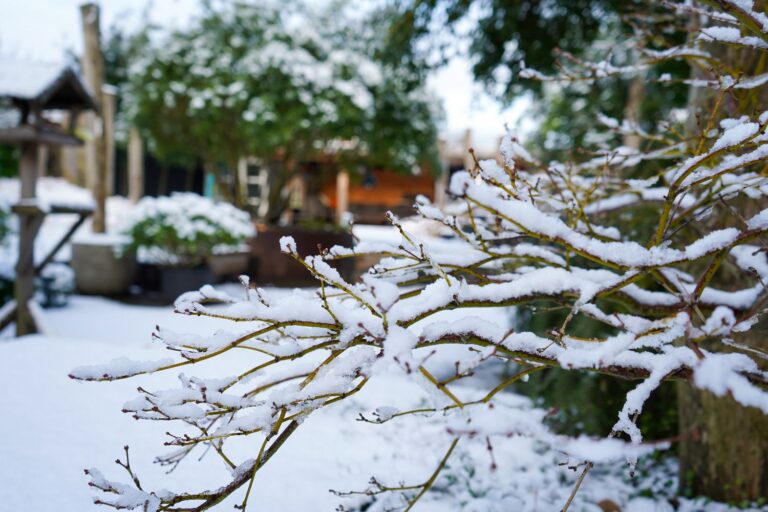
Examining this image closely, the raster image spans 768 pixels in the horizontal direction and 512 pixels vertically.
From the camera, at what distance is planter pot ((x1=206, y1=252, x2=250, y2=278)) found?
8573 millimetres

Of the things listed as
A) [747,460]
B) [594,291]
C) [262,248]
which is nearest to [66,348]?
[594,291]

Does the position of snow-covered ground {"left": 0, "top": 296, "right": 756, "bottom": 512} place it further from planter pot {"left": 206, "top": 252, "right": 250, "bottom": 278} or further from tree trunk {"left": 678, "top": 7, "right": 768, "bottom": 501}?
planter pot {"left": 206, "top": 252, "right": 250, "bottom": 278}

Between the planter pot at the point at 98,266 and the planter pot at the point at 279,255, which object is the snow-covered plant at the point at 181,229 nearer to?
the planter pot at the point at 98,266

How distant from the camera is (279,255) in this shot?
954 centimetres

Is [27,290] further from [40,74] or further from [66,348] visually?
[40,74]

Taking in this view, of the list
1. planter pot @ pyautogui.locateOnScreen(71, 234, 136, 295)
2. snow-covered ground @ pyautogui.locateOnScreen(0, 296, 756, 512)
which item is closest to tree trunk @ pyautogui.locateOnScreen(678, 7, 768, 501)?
snow-covered ground @ pyautogui.locateOnScreen(0, 296, 756, 512)

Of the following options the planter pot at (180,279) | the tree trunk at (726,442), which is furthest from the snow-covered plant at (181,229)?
the tree trunk at (726,442)

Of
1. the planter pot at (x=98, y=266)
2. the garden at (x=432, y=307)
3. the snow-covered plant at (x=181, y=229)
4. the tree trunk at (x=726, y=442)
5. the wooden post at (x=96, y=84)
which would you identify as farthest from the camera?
the wooden post at (x=96, y=84)

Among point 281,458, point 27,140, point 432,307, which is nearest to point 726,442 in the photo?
point 281,458

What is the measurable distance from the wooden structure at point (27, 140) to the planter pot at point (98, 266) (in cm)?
241

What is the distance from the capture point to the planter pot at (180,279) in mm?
7859

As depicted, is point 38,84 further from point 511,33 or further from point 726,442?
point 726,442

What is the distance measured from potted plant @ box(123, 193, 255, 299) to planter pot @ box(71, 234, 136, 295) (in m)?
0.36

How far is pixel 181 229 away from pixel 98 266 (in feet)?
5.02
